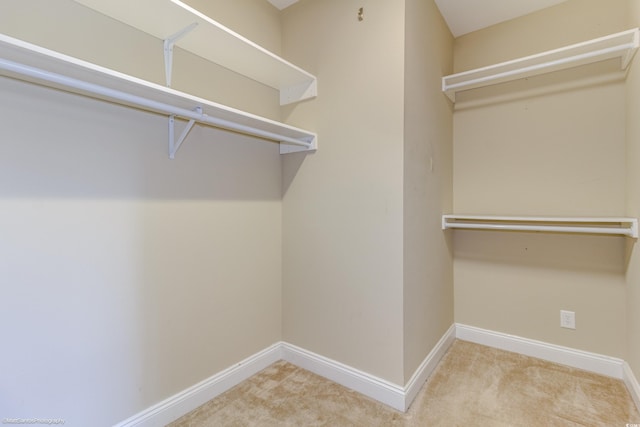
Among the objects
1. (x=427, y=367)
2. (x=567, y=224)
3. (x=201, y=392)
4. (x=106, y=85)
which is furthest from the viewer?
(x=567, y=224)

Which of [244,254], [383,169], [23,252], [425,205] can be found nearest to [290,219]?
[244,254]

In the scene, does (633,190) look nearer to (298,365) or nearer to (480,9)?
(480,9)

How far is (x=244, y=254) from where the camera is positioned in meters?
1.93

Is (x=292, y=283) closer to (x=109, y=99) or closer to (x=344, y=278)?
(x=344, y=278)

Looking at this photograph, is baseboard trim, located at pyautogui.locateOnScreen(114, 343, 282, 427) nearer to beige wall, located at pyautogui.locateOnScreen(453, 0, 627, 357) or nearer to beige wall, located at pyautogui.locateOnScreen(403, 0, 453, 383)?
beige wall, located at pyautogui.locateOnScreen(403, 0, 453, 383)

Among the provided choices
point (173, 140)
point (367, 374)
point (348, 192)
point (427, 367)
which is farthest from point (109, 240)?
point (427, 367)

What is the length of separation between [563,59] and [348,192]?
1.50m

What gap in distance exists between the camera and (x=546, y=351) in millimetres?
2154

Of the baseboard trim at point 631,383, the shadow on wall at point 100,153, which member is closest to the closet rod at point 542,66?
the shadow on wall at point 100,153

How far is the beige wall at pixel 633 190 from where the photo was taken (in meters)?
1.65

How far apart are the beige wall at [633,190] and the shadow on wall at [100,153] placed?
87.2 inches

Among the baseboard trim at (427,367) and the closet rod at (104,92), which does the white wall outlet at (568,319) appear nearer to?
the baseboard trim at (427,367)

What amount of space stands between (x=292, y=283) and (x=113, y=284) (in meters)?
1.08

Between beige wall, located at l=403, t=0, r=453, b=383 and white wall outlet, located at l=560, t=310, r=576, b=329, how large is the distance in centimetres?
71
